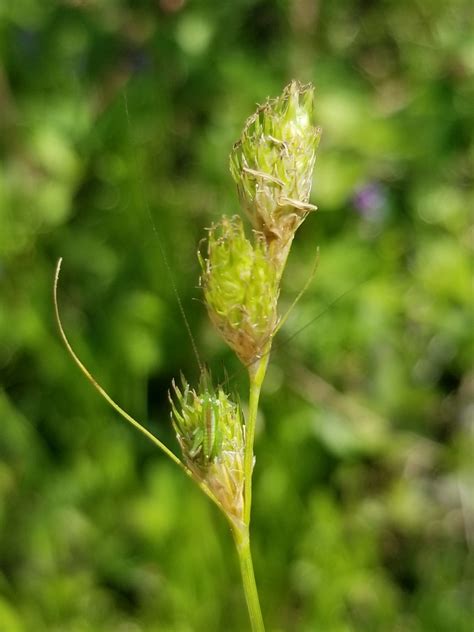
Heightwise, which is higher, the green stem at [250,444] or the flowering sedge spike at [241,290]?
the flowering sedge spike at [241,290]

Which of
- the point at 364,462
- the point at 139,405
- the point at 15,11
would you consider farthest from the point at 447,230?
the point at 15,11

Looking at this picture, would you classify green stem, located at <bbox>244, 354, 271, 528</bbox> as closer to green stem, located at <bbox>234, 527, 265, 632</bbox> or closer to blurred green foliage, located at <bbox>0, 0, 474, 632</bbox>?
green stem, located at <bbox>234, 527, 265, 632</bbox>

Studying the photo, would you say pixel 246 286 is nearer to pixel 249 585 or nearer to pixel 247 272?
pixel 247 272

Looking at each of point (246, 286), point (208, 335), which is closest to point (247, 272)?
point (246, 286)

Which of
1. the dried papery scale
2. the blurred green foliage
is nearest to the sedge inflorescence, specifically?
the dried papery scale

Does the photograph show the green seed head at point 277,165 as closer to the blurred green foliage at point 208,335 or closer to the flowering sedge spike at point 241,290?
the flowering sedge spike at point 241,290

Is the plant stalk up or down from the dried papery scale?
down

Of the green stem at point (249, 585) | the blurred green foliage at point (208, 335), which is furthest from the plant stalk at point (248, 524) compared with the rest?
the blurred green foliage at point (208, 335)

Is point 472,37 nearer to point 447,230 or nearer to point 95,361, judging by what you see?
point 447,230

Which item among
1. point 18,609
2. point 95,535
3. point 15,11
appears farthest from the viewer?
point 15,11
